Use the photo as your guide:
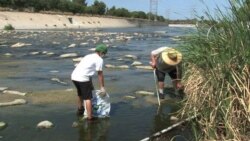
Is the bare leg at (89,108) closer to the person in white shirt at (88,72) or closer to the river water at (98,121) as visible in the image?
the person in white shirt at (88,72)

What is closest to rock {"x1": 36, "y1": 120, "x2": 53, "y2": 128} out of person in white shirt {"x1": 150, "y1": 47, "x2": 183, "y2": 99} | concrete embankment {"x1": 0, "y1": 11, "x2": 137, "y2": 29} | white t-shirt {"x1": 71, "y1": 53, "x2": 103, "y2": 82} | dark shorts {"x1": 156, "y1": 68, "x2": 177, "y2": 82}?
white t-shirt {"x1": 71, "y1": 53, "x2": 103, "y2": 82}

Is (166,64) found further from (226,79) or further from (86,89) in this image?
(226,79)

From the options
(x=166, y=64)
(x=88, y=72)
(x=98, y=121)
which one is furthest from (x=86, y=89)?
(x=166, y=64)

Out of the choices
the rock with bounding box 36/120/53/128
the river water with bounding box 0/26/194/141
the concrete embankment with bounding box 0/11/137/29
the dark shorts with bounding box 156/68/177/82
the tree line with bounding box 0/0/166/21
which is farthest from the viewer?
the tree line with bounding box 0/0/166/21

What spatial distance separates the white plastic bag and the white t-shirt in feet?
2.00

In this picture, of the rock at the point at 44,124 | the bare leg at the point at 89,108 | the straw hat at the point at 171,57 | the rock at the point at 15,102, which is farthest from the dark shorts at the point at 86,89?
the straw hat at the point at 171,57

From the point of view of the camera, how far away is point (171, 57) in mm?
13227

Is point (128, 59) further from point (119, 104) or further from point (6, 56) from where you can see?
point (119, 104)

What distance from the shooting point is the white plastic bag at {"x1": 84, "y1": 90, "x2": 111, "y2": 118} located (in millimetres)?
11352

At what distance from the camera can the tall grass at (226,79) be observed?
7.65 m

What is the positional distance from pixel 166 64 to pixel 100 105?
2.97m

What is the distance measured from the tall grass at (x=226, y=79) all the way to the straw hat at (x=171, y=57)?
353 cm

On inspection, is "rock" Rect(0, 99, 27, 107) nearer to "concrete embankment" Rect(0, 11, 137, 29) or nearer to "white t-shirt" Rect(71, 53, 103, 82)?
"white t-shirt" Rect(71, 53, 103, 82)

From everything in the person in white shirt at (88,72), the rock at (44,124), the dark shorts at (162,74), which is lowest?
the rock at (44,124)
